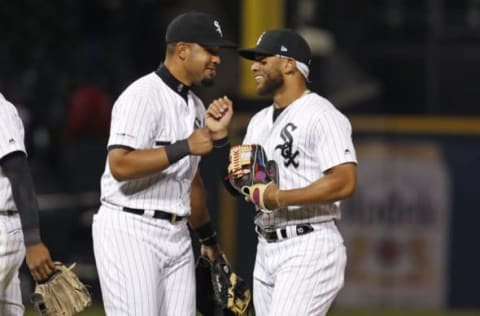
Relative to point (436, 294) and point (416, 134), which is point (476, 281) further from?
point (416, 134)

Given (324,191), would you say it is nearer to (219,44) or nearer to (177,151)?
(177,151)

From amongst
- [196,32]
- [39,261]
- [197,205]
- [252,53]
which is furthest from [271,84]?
[39,261]

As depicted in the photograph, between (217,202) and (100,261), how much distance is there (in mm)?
5709

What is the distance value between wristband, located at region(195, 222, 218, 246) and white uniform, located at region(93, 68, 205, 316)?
41 centimetres

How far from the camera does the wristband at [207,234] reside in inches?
298

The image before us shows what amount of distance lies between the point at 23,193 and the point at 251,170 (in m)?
1.06

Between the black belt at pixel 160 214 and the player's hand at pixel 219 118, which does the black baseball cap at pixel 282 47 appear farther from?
the black belt at pixel 160 214

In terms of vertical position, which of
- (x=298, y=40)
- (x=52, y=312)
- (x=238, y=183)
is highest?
(x=298, y=40)

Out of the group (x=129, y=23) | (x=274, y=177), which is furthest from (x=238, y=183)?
(x=129, y=23)

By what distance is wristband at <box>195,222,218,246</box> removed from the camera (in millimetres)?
7570

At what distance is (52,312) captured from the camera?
6977 millimetres

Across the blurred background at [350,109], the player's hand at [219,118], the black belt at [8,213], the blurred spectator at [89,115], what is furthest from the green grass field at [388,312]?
the player's hand at [219,118]

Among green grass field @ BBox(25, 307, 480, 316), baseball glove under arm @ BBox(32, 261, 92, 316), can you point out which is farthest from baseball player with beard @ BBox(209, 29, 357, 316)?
green grass field @ BBox(25, 307, 480, 316)

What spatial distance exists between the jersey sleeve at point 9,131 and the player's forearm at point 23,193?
0.03 m
